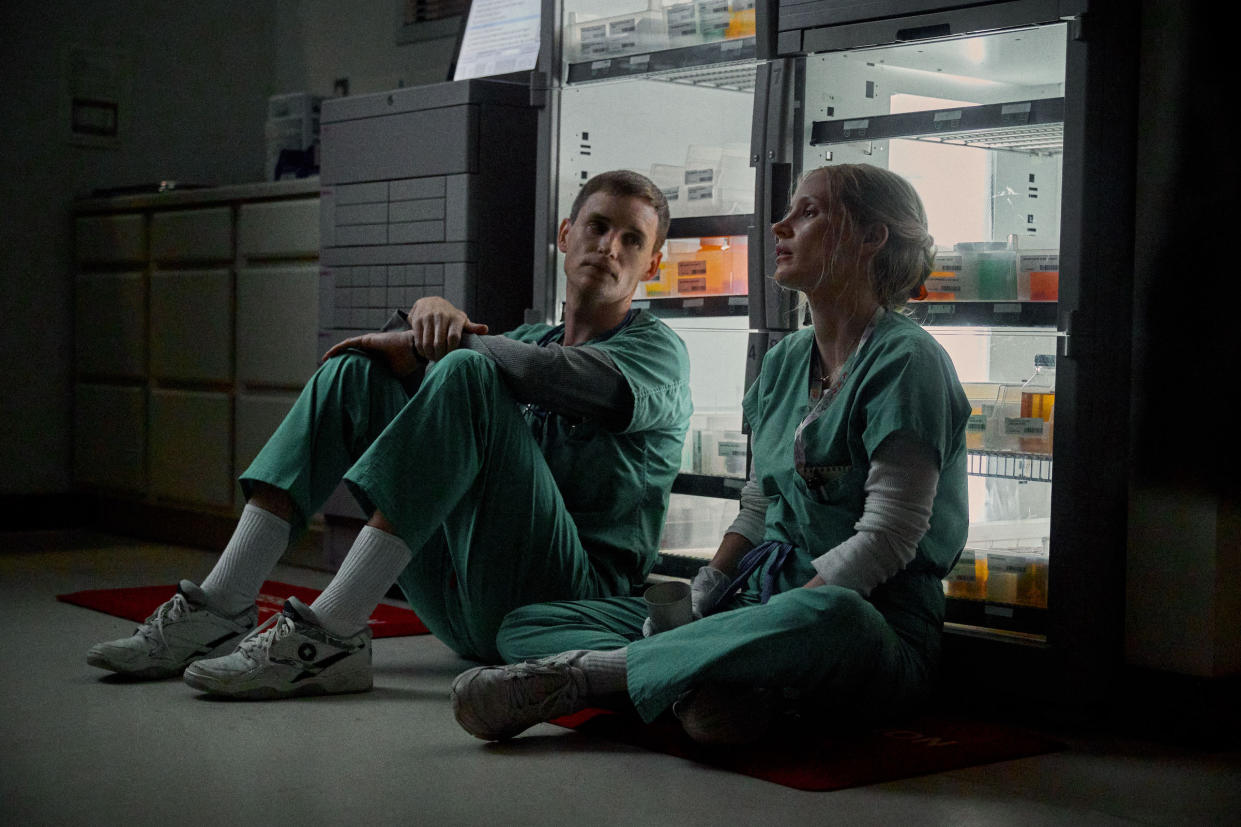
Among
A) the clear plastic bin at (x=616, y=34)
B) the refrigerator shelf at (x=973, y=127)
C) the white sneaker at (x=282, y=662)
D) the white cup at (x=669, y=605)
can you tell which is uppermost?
the clear plastic bin at (x=616, y=34)

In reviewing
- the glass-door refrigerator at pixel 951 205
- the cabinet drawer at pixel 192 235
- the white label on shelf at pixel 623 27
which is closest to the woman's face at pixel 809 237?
the glass-door refrigerator at pixel 951 205

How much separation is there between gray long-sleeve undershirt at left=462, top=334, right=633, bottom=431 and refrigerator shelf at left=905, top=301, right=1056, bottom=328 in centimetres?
56

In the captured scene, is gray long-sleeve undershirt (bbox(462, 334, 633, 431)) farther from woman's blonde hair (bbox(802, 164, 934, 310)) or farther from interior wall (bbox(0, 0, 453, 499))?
interior wall (bbox(0, 0, 453, 499))

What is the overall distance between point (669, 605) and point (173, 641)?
953 mm

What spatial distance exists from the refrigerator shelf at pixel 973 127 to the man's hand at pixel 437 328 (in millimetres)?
813

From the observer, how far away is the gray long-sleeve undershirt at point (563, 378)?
262cm

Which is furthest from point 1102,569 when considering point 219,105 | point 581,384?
point 219,105

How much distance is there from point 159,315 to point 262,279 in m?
0.64

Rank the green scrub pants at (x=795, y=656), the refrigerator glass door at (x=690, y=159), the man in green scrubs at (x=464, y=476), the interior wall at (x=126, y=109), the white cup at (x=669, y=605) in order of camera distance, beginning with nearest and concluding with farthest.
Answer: the green scrub pants at (x=795, y=656) → the white cup at (x=669, y=605) → the man in green scrubs at (x=464, y=476) → the refrigerator glass door at (x=690, y=159) → the interior wall at (x=126, y=109)

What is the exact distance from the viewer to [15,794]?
6.56 ft

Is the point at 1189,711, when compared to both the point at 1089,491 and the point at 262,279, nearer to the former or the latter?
the point at 1089,491

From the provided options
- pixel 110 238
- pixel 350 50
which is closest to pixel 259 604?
pixel 110 238

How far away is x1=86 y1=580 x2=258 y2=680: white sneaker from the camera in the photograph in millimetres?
2646

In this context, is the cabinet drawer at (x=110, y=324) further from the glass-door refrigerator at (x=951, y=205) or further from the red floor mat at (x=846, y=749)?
the red floor mat at (x=846, y=749)
